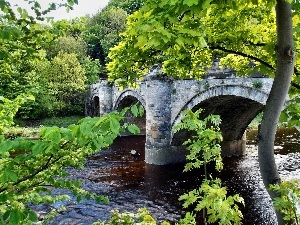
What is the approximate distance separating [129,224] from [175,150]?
1366 centimetres

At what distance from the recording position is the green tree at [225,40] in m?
3.14

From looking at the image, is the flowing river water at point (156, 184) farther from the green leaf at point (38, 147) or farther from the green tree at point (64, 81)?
the green tree at point (64, 81)

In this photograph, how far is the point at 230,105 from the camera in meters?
17.5

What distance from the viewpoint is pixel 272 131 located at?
14.0 feet

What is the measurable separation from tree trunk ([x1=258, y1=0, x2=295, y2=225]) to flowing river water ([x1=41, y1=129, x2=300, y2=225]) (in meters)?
3.84

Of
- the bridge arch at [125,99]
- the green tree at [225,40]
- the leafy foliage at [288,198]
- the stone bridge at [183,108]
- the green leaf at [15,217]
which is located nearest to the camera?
the green leaf at [15,217]

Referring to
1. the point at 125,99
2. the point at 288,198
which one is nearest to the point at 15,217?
the point at 288,198

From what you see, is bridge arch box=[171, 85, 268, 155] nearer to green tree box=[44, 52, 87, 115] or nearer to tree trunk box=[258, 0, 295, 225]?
tree trunk box=[258, 0, 295, 225]

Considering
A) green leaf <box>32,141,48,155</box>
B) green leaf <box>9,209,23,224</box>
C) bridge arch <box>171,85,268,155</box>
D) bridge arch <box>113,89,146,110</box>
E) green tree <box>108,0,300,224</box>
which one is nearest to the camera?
green leaf <box>32,141,48,155</box>

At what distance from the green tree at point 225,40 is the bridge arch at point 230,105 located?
23.1 feet

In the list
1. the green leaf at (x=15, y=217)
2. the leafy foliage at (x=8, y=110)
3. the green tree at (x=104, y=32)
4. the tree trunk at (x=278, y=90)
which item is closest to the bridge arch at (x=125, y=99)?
the green tree at (x=104, y=32)

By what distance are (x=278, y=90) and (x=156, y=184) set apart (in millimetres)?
11048

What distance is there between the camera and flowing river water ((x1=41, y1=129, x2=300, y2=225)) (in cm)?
1108

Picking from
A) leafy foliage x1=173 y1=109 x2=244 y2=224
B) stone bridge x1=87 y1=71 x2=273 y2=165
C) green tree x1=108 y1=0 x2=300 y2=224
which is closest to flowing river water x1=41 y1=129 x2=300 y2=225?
stone bridge x1=87 y1=71 x2=273 y2=165
